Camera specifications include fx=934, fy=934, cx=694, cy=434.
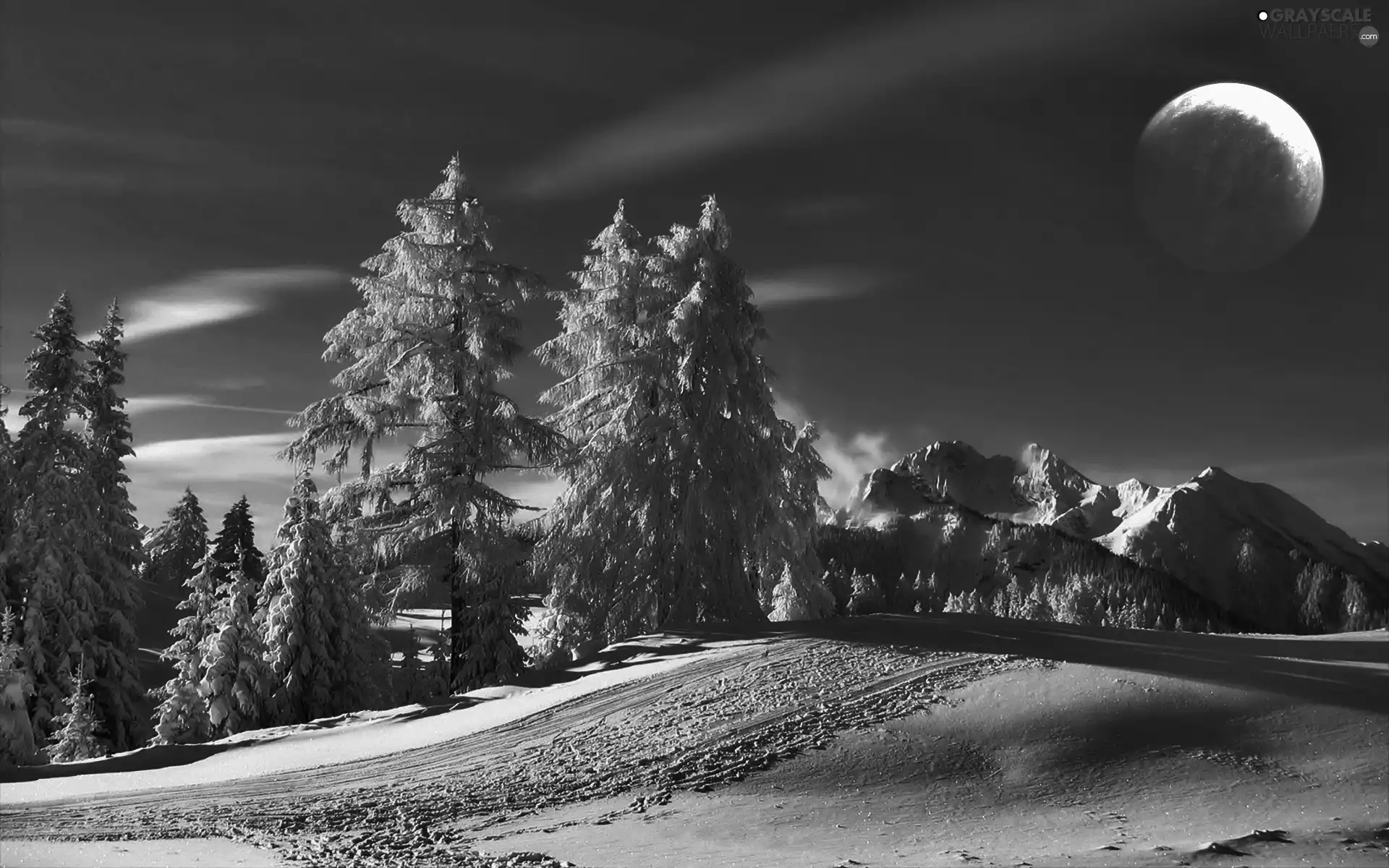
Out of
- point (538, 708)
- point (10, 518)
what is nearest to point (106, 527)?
point (10, 518)

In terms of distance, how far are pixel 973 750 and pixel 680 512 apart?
10.5 m

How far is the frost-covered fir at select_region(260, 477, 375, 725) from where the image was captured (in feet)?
87.8

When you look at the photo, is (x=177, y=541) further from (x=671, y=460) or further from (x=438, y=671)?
(x=671, y=460)

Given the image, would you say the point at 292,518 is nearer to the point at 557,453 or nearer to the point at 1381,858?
the point at 557,453

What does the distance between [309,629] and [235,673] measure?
222 centimetres

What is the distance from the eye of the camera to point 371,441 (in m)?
20.4

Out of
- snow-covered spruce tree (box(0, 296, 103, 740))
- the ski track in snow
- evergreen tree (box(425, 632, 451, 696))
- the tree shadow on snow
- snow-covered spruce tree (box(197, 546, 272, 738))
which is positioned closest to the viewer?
the ski track in snow

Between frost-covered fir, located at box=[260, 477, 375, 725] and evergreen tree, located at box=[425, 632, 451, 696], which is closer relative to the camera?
evergreen tree, located at box=[425, 632, 451, 696]

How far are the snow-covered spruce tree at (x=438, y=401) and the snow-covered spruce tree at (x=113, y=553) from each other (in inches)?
630

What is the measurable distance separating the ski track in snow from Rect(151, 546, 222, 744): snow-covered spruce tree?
14.5 metres

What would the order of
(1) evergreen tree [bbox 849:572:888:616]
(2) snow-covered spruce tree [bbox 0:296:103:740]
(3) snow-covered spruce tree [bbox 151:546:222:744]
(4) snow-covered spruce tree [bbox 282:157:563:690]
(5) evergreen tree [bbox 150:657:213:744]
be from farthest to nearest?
(1) evergreen tree [bbox 849:572:888:616] < (2) snow-covered spruce tree [bbox 0:296:103:740] < (3) snow-covered spruce tree [bbox 151:546:222:744] < (5) evergreen tree [bbox 150:657:213:744] < (4) snow-covered spruce tree [bbox 282:157:563:690]

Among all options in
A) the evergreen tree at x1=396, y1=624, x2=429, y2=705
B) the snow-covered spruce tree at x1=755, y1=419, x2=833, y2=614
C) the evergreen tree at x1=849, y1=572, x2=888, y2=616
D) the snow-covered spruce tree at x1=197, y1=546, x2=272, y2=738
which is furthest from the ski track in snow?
the evergreen tree at x1=849, y1=572, x2=888, y2=616

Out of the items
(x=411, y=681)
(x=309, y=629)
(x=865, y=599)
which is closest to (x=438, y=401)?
(x=309, y=629)

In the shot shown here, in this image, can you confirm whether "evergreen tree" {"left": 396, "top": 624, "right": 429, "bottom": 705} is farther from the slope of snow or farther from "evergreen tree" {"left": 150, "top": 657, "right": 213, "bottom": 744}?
the slope of snow
